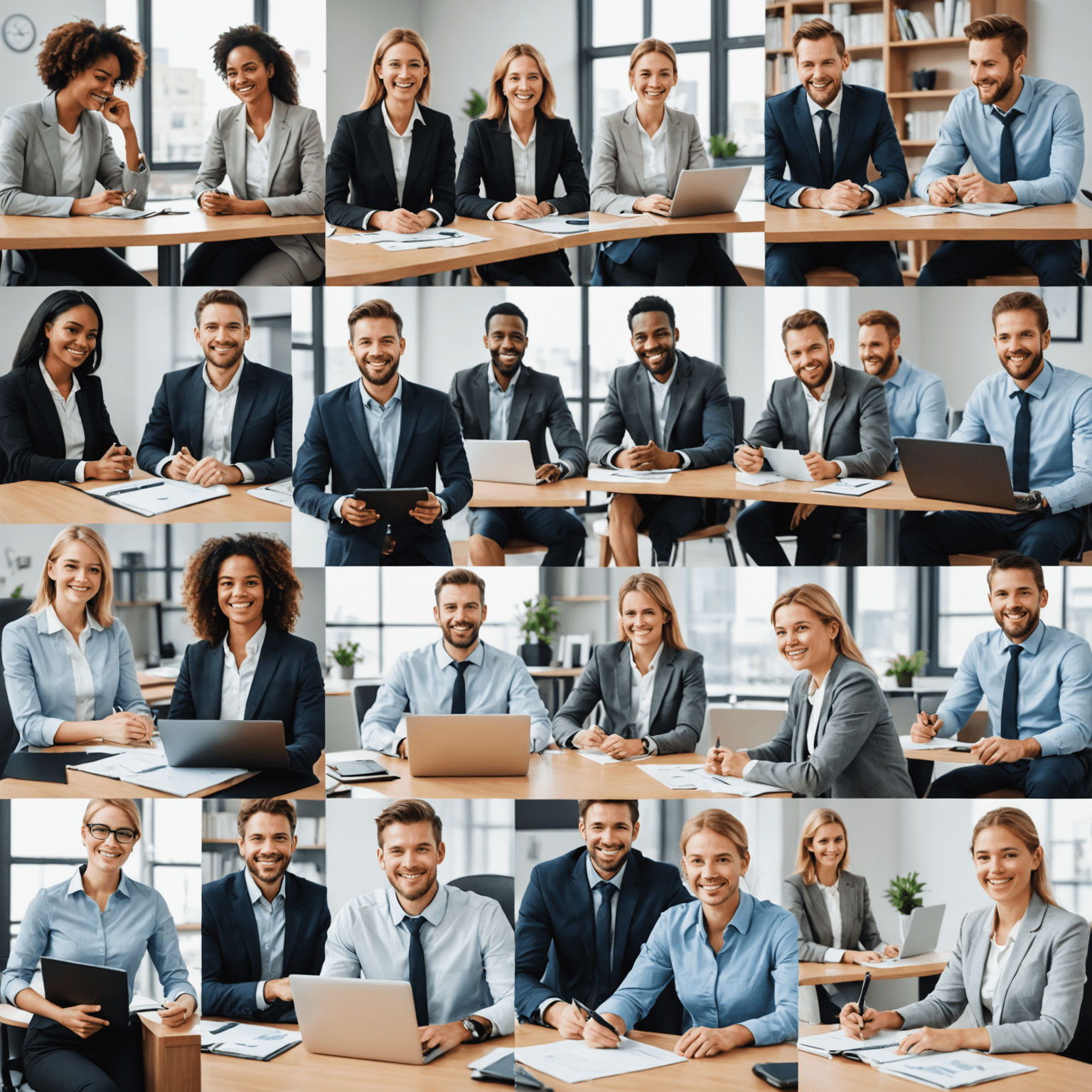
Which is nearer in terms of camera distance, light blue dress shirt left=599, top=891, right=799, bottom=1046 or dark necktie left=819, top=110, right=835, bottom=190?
dark necktie left=819, top=110, right=835, bottom=190

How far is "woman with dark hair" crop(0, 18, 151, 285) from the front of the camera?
370cm

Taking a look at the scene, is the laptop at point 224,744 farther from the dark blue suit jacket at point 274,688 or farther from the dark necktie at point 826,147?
the dark necktie at point 826,147

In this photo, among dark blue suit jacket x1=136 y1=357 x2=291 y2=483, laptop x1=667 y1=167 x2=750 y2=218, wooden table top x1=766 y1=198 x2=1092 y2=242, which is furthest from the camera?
dark blue suit jacket x1=136 y1=357 x2=291 y2=483

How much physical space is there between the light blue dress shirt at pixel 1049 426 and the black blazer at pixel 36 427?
101 inches

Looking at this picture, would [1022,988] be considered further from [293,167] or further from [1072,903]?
[293,167]

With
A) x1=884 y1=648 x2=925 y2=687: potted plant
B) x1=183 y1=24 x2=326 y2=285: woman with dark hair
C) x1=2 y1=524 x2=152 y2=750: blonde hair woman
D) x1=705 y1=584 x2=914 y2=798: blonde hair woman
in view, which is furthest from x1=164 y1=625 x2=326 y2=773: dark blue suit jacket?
x1=884 y1=648 x2=925 y2=687: potted plant

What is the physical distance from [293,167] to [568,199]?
2.68 feet

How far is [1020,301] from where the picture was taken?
3.67 metres

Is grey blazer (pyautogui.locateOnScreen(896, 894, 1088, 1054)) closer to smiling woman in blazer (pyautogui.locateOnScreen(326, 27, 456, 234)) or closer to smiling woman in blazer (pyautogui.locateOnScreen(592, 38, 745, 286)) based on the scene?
smiling woman in blazer (pyautogui.locateOnScreen(592, 38, 745, 286))

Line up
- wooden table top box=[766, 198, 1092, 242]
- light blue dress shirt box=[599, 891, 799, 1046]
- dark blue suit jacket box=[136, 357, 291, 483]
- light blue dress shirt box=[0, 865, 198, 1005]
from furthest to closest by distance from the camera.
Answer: light blue dress shirt box=[0, 865, 198, 1005]
light blue dress shirt box=[599, 891, 799, 1046]
dark blue suit jacket box=[136, 357, 291, 483]
wooden table top box=[766, 198, 1092, 242]

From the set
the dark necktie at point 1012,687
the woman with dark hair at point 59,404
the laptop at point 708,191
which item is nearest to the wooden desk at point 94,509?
the woman with dark hair at point 59,404

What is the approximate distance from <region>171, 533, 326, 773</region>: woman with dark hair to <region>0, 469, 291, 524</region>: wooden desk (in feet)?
0.38

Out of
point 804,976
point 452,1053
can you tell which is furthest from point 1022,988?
point 452,1053

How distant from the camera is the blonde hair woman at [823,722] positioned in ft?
12.2
